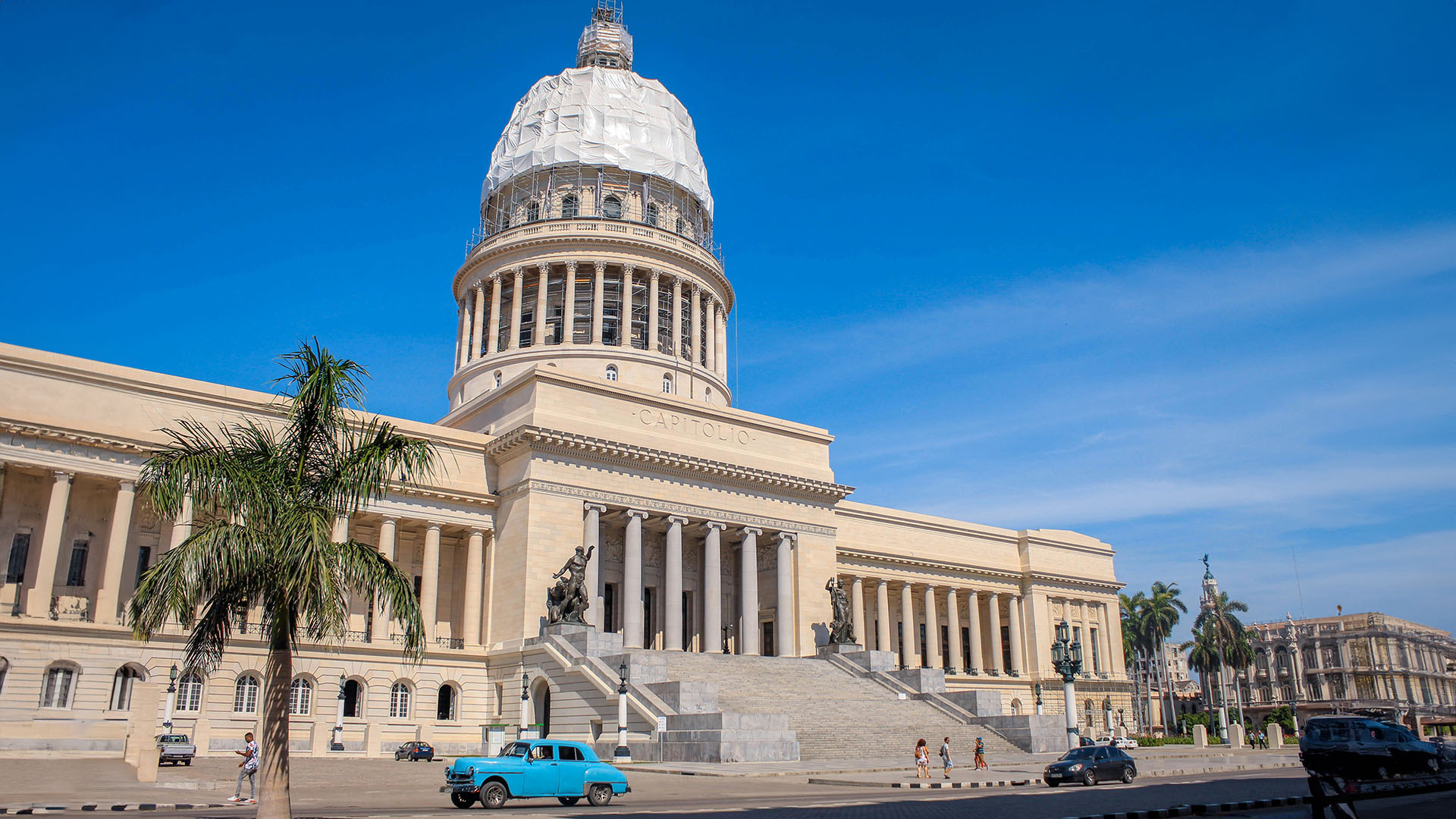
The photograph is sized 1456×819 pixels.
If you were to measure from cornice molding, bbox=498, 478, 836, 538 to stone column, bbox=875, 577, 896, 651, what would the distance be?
1034 centimetres

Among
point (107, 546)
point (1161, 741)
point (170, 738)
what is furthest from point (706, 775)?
point (1161, 741)

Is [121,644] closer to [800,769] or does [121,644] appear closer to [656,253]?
[800,769]

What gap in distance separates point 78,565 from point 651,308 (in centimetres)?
3322

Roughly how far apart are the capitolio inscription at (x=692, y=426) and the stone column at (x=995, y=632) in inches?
965

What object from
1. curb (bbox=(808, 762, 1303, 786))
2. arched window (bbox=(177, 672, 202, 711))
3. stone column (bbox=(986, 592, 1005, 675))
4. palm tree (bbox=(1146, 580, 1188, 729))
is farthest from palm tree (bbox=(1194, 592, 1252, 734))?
arched window (bbox=(177, 672, 202, 711))

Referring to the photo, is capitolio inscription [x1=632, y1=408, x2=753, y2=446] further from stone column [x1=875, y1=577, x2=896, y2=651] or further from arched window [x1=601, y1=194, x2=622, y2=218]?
arched window [x1=601, y1=194, x2=622, y2=218]

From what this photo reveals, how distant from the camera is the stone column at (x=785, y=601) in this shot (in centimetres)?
5178

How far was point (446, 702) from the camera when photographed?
45.8m

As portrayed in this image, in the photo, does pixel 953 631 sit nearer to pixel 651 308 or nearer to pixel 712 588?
pixel 712 588

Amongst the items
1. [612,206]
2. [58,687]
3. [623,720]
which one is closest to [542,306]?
[612,206]

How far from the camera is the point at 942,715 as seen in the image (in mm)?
43750

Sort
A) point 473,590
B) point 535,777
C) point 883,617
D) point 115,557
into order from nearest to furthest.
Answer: point 535,777 < point 115,557 < point 473,590 < point 883,617

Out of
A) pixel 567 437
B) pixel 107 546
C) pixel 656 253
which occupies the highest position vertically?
pixel 656 253

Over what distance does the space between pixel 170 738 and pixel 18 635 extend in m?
8.38
